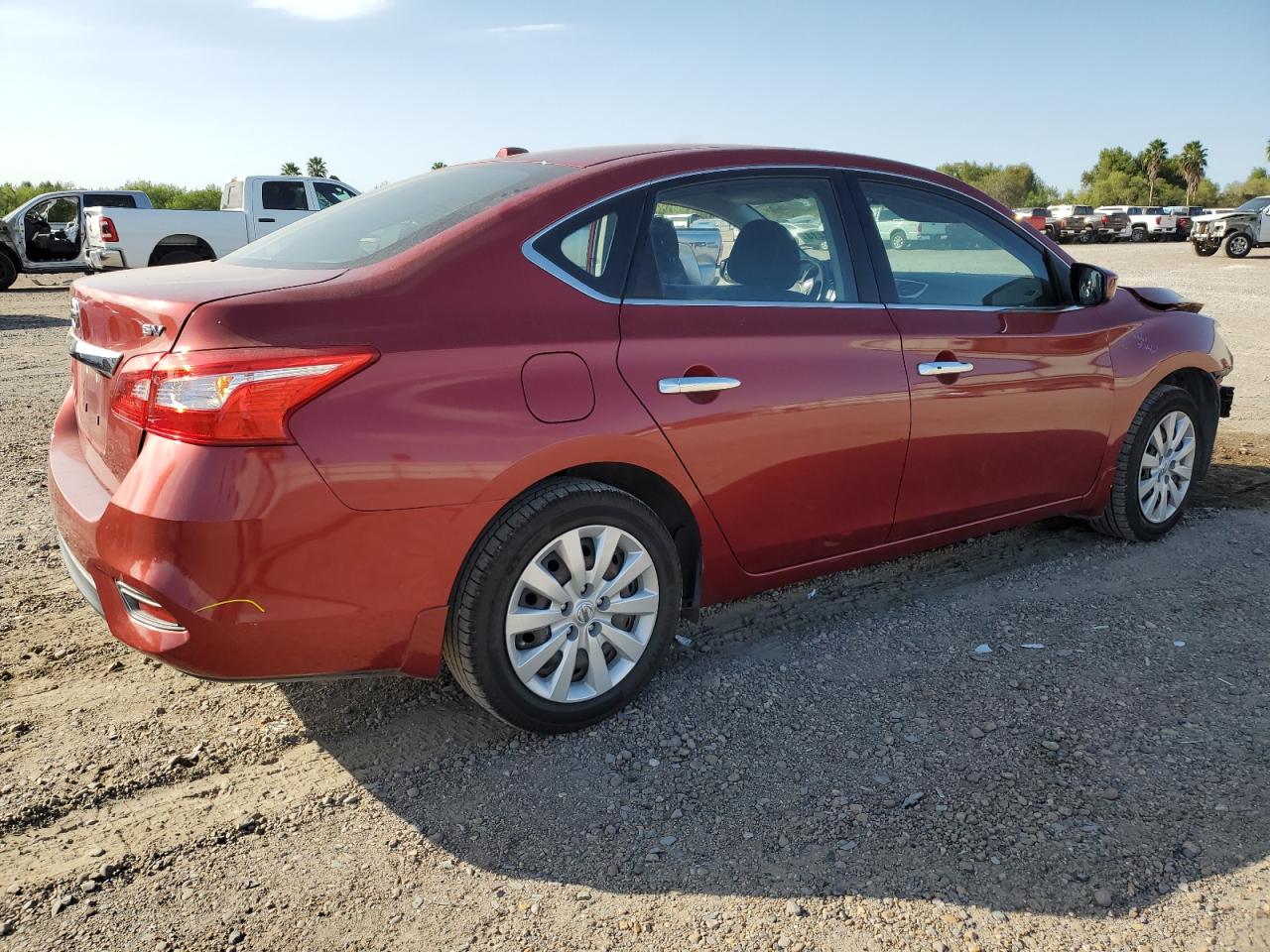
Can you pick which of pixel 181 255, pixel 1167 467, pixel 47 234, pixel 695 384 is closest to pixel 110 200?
pixel 47 234

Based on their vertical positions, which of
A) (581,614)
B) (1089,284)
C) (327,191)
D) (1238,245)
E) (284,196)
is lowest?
(581,614)

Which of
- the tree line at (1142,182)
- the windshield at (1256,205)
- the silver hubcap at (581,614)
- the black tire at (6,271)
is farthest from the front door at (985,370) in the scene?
the tree line at (1142,182)

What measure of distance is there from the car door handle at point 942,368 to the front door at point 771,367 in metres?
0.11

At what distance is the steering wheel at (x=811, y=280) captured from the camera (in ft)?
12.0

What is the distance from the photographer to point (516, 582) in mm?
2996

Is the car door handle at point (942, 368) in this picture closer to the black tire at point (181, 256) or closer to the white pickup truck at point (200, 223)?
the white pickup truck at point (200, 223)

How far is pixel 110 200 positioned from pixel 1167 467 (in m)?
21.7

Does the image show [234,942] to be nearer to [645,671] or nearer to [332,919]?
[332,919]

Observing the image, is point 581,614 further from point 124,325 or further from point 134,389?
point 124,325

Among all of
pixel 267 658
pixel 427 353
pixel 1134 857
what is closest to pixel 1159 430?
pixel 1134 857

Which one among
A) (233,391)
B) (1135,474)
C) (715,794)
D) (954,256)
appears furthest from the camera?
(1135,474)

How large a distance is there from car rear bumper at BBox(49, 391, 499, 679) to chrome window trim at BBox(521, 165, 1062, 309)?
70 cm

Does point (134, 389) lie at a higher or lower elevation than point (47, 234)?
lower

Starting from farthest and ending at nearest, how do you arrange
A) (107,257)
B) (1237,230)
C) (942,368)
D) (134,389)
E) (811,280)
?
1. (1237,230)
2. (107,257)
3. (942,368)
4. (811,280)
5. (134,389)
